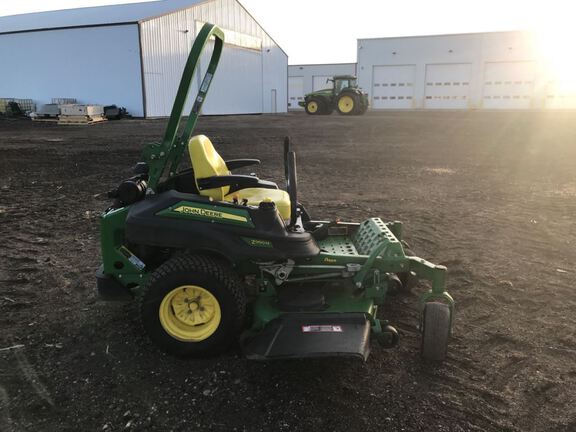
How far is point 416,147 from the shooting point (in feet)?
41.5

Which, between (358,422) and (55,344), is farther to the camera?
(55,344)

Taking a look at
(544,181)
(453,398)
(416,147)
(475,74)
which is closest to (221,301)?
(453,398)

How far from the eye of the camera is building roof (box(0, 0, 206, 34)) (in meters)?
25.3

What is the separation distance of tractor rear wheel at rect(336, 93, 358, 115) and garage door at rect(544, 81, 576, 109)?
18015 mm

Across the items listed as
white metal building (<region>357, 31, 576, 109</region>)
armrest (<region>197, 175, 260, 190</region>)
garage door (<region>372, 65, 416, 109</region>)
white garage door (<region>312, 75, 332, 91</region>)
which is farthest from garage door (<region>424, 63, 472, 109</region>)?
armrest (<region>197, 175, 260, 190</region>)

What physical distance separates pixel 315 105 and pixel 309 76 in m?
19.4

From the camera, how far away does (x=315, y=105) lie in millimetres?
28484

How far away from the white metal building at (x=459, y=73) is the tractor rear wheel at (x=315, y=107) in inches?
511

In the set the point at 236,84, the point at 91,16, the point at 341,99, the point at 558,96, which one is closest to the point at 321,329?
the point at 341,99

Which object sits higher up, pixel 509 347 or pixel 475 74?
pixel 475 74

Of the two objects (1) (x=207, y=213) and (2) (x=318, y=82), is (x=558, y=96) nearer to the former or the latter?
(2) (x=318, y=82)

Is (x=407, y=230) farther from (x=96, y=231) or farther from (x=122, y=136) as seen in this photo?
(x=122, y=136)

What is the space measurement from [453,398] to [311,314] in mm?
883

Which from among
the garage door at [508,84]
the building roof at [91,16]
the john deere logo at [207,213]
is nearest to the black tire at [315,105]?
the building roof at [91,16]
